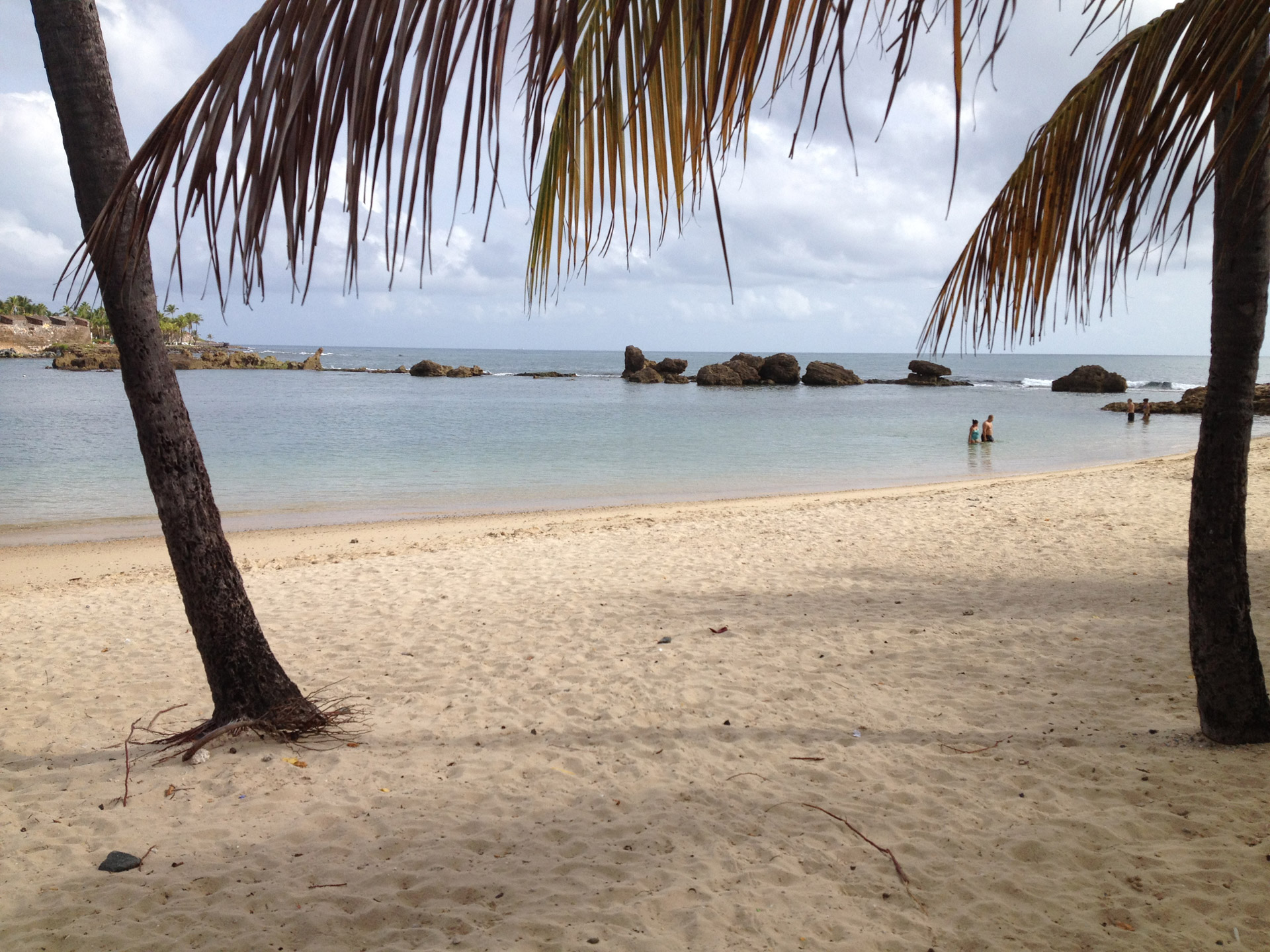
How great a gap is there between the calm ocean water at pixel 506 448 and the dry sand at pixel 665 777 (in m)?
8.79

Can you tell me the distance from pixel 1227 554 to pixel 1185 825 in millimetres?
1180

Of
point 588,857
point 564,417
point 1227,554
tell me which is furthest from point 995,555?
point 564,417

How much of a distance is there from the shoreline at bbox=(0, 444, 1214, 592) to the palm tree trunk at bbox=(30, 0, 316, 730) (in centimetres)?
655

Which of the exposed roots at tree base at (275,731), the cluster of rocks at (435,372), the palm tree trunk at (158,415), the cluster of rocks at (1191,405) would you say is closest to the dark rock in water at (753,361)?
the cluster of rocks at (1191,405)

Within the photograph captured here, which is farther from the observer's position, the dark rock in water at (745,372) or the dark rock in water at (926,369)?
the dark rock in water at (926,369)

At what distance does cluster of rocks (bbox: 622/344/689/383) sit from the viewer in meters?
64.2

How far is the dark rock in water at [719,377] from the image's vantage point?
190 ft

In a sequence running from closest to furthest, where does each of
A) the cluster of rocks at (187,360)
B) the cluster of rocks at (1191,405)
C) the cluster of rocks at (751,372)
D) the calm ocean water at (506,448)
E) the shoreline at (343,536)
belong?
the shoreline at (343,536)
the calm ocean water at (506,448)
the cluster of rocks at (1191,405)
the cluster of rocks at (751,372)
the cluster of rocks at (187,360)

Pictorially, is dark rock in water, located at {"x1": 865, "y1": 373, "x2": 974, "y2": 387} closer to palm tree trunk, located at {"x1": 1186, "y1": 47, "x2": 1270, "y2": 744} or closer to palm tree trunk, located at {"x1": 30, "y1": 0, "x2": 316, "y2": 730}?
palm tree trunk, located at {"x1": 1186, "y1": 47, "x2": 1270, "y2": 744}

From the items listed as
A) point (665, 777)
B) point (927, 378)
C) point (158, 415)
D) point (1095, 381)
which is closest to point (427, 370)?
point (927, 378)

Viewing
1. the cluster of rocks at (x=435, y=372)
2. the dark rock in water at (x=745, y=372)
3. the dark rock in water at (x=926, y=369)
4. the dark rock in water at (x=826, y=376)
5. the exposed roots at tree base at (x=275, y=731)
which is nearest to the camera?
the exposed roots at tree base at (x=275, y=731)

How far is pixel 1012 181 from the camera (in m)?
3.27

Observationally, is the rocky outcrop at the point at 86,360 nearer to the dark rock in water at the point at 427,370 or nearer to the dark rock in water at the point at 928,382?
the dark rock in water at the point at 427,370

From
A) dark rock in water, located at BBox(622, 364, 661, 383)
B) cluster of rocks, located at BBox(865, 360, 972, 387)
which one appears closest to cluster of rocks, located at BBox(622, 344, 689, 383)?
dark rock in water, located at BBox(622, 364, 661, 383)
